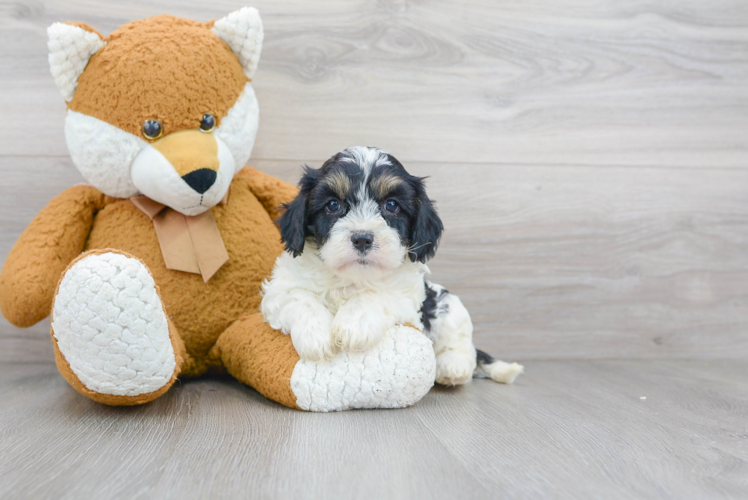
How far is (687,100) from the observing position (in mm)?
2158

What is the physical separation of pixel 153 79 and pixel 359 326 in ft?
2.63

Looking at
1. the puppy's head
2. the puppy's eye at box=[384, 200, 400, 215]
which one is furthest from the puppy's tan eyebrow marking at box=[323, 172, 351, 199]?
the puppy's eye at box=[384, 200, 400, 215]

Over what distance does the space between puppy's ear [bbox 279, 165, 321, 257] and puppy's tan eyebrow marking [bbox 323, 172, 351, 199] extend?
0.23 feet

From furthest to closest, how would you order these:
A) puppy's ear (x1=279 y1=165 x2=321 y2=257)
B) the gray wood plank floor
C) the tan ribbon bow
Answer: the tan ribbon bow
puppy's ear (x1=279 y1=165 x2=321 y2=257)
the gray wood plank floor

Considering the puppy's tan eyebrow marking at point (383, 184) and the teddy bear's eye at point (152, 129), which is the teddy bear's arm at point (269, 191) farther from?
the puppy's tan eyebrow marking at point (383, 184)

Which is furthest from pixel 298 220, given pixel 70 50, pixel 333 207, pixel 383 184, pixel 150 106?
pixel 70 50

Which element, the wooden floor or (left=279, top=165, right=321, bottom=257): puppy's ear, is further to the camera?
the wooden floor

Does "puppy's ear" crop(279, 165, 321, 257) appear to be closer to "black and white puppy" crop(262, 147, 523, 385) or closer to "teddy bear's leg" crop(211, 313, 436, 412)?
"black and white puppy" crop(262, 147, 523, 385)

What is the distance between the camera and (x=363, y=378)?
130 centimetres

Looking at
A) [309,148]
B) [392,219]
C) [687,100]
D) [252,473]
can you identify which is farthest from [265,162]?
[687,100]

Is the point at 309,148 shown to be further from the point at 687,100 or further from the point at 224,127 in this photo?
the point at 687,100

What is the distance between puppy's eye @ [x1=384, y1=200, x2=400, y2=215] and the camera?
1.38 m

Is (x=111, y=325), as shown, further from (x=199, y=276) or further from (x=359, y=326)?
(x=359, y=326)

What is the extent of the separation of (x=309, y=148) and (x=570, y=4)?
3.58ft
